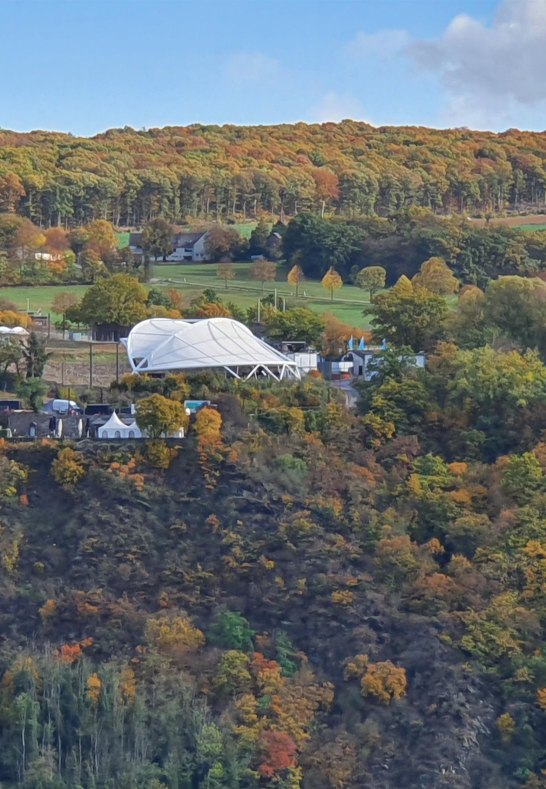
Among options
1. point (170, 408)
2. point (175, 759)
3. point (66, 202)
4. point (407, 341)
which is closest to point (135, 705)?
point (175, 759)

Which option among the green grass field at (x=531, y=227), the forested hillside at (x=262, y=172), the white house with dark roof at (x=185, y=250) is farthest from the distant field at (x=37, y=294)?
the green grass field at (x=531, y=227)

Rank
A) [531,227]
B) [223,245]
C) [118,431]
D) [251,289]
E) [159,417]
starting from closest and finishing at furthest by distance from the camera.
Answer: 1. [159,417]
2. [118,431]
3. [251,289]
4. [223,245]
5. [531,227]

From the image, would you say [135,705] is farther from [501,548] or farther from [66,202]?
[66,202]

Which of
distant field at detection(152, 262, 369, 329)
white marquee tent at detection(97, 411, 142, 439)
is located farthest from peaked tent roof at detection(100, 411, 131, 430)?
distant field at detection(152, 262, 369, 329)

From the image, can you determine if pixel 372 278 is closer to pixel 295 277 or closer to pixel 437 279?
pixel 437 279

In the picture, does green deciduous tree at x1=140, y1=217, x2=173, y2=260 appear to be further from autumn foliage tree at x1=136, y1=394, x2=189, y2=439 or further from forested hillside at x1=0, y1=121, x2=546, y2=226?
autumn foliage tree at x1=136, y1=394, x2=189, y2=439

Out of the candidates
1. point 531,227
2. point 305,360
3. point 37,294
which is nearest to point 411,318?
point 305,360
